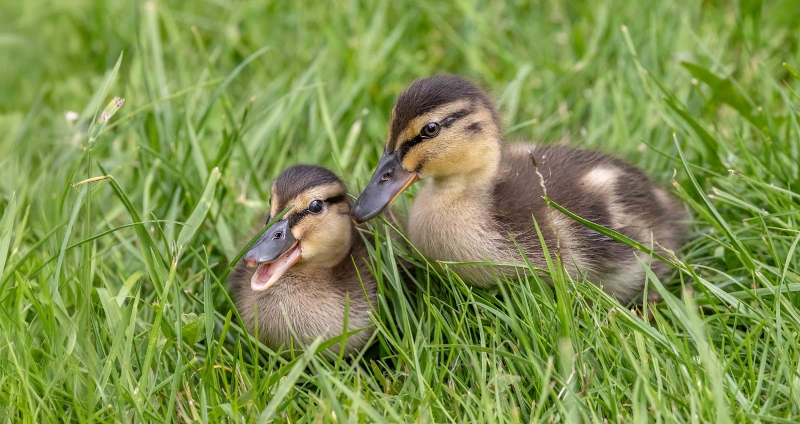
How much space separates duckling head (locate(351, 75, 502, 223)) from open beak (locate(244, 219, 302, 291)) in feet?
0.79

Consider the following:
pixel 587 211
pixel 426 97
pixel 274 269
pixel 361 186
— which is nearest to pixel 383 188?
pixel 426 97

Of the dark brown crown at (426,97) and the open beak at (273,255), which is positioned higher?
the dark brown crown at (426,97)

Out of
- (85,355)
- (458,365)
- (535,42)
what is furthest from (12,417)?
(535,42)

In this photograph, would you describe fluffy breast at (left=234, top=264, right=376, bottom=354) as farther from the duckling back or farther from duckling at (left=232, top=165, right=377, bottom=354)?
the duckling back

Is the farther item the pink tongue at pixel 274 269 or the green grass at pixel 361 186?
the pink tongue at pixel 274 269

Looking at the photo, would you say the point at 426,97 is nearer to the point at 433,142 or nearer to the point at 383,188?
the point at 433,142

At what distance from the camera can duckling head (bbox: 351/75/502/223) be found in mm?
2943

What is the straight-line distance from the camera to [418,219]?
311 centimetres

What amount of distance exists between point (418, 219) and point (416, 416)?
2.73 feet

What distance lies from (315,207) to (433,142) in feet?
1.53

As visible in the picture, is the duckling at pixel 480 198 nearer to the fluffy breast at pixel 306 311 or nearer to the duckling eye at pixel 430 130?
the duckling eye at pixel 430 130

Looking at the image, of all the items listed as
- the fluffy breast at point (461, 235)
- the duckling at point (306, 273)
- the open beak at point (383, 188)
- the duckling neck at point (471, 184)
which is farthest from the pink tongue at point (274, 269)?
the duckling neck at point (471, 184)

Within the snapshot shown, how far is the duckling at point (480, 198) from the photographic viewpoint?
2.96 metres

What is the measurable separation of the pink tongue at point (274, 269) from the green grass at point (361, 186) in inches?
4.9
